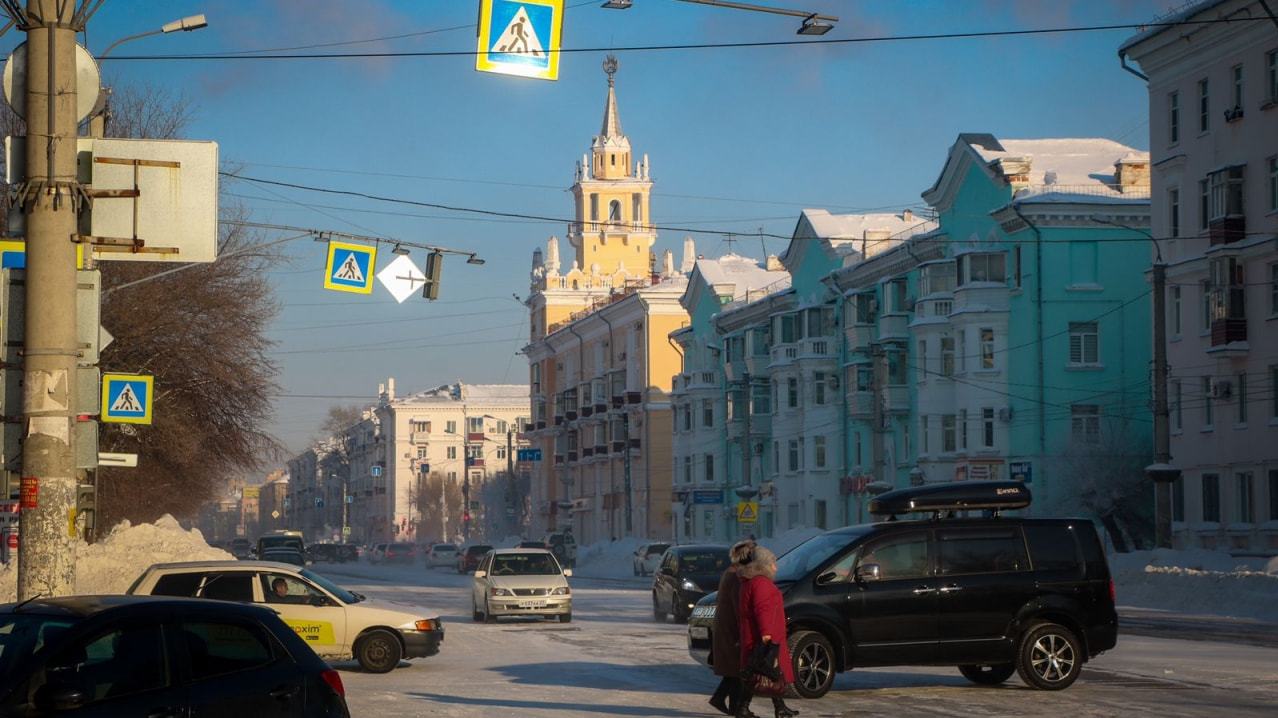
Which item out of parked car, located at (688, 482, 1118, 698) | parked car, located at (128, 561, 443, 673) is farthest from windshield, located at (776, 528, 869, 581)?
parked car, located at (128, 561, 443, 673)

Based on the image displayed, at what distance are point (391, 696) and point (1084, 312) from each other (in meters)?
42.7

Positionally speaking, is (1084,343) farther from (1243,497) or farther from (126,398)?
(126,398)

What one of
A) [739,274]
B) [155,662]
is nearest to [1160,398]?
[155,662]

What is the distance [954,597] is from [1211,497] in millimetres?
33416

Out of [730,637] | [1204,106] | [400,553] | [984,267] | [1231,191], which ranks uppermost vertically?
[1204,106]

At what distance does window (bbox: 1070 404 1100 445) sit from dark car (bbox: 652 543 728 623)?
86.1 feet

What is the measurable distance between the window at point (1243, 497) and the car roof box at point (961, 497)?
30.5m

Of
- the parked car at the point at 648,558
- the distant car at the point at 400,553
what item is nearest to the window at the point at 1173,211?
the parked car at the point at 648,558

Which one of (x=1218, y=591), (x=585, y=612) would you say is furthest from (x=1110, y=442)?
(x=585, y=612)

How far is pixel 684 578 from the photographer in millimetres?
31859

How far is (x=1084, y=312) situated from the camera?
55.4 m

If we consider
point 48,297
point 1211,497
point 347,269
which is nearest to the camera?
point 48,297

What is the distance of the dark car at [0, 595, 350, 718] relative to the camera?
8.41 metres

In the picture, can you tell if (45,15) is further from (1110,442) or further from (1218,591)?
(1110,442)
